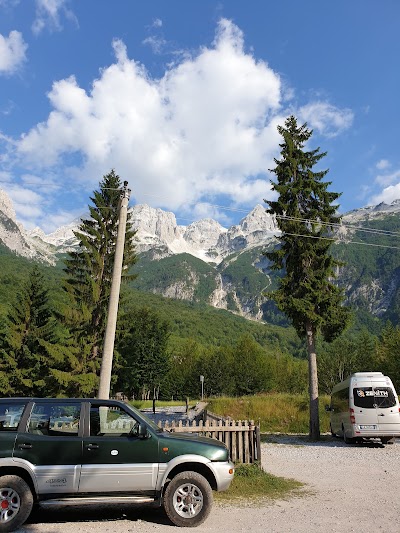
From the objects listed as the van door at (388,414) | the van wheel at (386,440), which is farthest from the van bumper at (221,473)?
the van wheel at (386,440)

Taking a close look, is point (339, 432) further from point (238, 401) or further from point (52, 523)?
point (52, 523)

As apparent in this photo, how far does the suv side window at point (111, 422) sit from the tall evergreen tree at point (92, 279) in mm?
20651

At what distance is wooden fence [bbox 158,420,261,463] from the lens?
10.9 m

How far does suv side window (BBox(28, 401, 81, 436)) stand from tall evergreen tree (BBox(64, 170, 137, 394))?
67.9 ft

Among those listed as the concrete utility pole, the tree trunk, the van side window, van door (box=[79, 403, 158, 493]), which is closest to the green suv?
van door (box=[79, 403, 158, 493])

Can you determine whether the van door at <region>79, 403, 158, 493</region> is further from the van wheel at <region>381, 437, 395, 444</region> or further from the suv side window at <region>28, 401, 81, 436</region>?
the van wheel at <region>381, 437, 395, 444</region>

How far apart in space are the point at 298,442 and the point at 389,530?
43.7 feet

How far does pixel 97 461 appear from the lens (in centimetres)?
637

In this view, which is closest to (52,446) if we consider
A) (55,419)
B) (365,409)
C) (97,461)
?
(55,419)

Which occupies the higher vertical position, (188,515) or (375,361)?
(375,361)

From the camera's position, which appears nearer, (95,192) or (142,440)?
(142,440)

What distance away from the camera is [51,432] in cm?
654

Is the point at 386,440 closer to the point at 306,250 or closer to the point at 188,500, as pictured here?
the point at 306,250

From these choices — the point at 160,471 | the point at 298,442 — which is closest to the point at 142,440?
the point at 160,471
